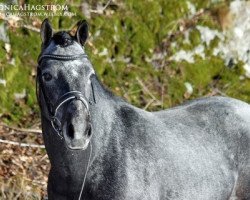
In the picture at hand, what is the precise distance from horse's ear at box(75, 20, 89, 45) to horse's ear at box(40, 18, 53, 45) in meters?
0.20

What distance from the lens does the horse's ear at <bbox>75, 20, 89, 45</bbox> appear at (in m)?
4.53

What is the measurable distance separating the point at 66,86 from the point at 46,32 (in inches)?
22.4

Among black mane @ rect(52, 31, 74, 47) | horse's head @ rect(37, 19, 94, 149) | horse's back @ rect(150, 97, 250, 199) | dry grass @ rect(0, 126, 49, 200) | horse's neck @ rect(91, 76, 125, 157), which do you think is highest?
black mane @ rect(52, 31, 74, 47)

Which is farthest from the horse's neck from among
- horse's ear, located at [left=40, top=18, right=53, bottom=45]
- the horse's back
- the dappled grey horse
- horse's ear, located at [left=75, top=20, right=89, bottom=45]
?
the horse's back

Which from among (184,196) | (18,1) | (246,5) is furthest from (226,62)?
(184,196)

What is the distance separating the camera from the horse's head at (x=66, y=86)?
4090mm

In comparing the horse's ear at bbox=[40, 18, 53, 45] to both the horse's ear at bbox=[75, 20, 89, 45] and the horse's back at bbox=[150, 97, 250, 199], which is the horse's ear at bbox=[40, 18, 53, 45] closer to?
the horse's ear at bbox=[75, 20, 89, 45]

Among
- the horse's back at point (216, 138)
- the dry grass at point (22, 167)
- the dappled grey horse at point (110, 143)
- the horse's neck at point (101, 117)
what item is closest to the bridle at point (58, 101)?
the dappled grey horse at point (110, 143)

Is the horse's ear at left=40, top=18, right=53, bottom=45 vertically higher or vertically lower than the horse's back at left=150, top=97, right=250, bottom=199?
higher

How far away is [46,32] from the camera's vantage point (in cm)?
460

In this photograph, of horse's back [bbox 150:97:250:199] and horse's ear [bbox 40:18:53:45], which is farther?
horse's back [bbox 150:97:250:199]

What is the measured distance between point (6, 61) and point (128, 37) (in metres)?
2.05

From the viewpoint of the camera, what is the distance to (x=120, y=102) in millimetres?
4922

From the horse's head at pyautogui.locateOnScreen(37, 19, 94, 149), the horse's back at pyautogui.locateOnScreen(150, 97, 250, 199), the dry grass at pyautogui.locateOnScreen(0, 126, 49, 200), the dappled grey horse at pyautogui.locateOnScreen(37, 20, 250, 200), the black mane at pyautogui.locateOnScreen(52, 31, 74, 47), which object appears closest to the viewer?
the horse's head at pyautogui.locateOnScreen(37, 19, 94, 149)
